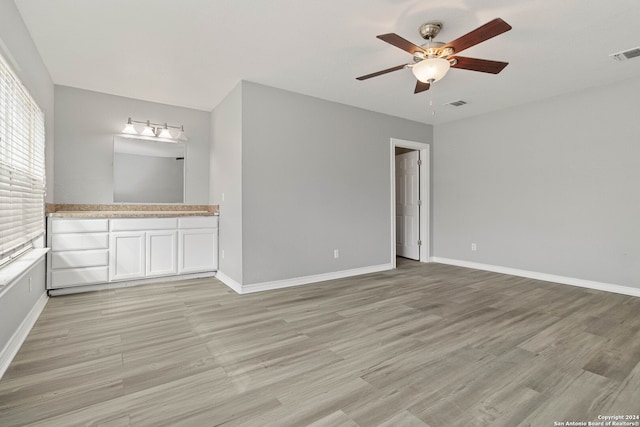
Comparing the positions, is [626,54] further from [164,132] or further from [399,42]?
[164,132]

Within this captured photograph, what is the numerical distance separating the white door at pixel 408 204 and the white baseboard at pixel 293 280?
1.23m

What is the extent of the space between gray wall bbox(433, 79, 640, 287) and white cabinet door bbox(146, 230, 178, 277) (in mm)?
4277

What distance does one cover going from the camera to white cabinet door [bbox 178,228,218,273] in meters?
4.04

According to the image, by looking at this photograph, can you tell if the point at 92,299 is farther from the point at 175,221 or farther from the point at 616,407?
the point at 616,407

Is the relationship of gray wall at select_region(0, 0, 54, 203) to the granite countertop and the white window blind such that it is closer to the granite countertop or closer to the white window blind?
the white window blind

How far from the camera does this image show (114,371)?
1.86 meters

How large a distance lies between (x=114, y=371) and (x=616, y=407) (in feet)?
9.03

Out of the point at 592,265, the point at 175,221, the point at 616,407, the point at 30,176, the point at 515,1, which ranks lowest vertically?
the point at 616,407

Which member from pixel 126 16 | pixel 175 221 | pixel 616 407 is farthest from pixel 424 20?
pixel 175 221

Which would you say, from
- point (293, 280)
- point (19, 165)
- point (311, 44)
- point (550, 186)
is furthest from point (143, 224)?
point (550, 186)

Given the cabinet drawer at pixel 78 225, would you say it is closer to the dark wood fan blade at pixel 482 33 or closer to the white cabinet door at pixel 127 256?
the white cabinet door at pixel 127 256

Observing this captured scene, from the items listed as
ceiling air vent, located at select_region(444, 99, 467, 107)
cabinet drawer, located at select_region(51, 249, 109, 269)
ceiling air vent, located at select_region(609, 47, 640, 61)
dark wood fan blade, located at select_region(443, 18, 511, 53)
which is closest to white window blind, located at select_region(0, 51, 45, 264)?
→ cabinet drawer, located at select_region(51, 249, 109, 269)

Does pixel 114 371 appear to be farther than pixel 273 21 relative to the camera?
No

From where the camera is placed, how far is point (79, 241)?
3.47 meters
